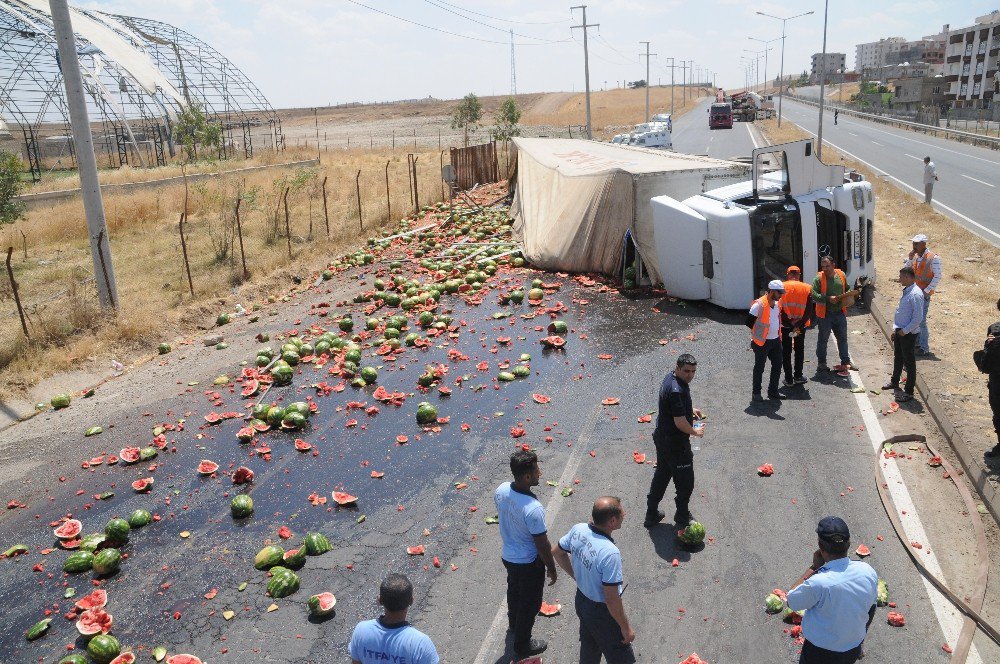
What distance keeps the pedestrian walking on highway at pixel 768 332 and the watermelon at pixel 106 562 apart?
8.05m

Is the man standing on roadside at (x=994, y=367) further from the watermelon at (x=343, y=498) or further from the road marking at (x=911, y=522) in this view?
the watermelon at (x=343, y=498)

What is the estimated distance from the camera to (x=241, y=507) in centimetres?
802

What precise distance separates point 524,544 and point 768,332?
590 cm

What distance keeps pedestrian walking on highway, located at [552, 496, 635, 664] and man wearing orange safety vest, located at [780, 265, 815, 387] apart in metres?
6.44

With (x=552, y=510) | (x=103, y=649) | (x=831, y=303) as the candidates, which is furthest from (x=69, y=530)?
(x=831, y=303)

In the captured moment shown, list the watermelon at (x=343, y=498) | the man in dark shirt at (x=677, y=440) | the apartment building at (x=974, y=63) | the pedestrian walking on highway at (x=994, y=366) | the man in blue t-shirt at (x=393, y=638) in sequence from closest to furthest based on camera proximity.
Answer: the man in blue t-shirt at (x=393, y=638)
the man in dark shirt at (x=677, y=440)
the pedestrian walking on highway at (x=994, y=366)
the watermelon at (x=343, y=498)
the apartment building at (x=974, y=63)

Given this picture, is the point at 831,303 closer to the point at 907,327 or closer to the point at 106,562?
the point at 907,327

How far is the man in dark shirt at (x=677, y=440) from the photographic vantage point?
6809mm

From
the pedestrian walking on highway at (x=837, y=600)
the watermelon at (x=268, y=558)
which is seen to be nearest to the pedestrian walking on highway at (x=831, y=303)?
the pedestrian walking on highway at (x=837, y=600)

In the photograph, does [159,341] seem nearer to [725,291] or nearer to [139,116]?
[725,291]

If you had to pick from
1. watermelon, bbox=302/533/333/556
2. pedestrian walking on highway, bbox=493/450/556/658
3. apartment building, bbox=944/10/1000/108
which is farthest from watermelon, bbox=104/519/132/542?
apartment building, bbox=944/10/1000/108

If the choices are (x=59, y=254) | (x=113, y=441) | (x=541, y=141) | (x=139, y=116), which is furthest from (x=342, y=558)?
(x=139, y=116)

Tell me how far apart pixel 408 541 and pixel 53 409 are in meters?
7.75

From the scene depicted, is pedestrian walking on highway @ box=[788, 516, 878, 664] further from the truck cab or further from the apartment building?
the apartment building
